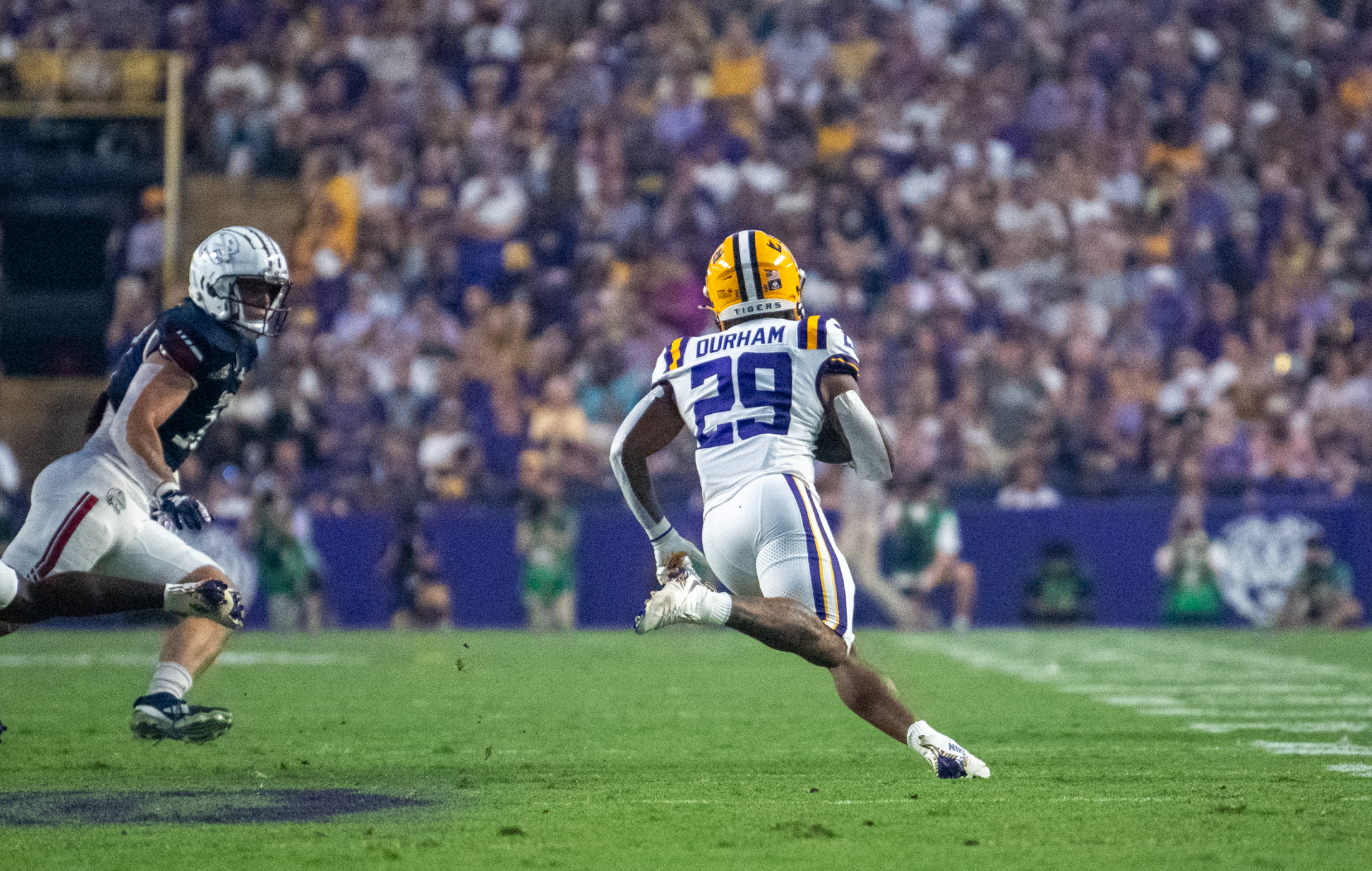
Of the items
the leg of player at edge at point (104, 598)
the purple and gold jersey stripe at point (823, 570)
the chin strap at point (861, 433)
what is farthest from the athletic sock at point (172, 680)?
the chin strap at point (861, 433)

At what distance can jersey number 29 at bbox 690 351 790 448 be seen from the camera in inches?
238

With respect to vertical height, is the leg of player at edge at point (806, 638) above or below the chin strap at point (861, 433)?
below

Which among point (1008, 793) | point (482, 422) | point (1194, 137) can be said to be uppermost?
point (1194, 137)

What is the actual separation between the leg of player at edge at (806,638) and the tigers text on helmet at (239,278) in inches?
81.0

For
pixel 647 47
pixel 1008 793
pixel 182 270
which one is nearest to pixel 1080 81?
pixel 647 47

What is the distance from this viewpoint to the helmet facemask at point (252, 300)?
254 inches

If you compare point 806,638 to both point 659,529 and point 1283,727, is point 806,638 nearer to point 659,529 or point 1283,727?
point 659,529

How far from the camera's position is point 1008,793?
19.0 ft

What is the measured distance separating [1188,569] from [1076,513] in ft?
3.40

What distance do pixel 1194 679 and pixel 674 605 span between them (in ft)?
20.2

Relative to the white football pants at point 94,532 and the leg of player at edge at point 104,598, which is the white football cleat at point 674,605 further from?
the white football pants at point 94,532

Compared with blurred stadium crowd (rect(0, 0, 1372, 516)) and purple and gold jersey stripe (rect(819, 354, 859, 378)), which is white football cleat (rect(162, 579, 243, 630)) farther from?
blurred stadium crowd (rect(0, 0, 1372, 516))

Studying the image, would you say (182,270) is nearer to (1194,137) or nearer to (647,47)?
(647,47)

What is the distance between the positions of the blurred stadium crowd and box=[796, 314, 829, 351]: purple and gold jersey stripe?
338 inches
